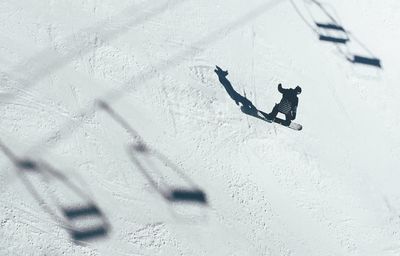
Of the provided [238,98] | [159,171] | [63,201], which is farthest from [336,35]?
[63,201]

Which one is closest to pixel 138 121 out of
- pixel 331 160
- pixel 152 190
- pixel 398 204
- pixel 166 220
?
pixel 152 190

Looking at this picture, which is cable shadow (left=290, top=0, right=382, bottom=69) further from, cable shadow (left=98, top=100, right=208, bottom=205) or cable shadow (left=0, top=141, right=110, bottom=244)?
cable shadow (left=0, top=141, right=110, bottom=244)

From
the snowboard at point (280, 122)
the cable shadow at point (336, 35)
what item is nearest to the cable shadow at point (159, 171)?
the snowboard at point (280, 122)

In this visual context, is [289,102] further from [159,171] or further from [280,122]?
[159,171]

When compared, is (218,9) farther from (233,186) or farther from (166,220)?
(166,220)

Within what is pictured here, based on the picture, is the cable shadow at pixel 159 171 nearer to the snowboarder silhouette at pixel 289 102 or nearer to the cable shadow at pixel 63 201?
the cable shadow at pixel 63 201

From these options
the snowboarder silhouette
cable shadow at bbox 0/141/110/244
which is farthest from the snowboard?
cable shadow at bbox 0/141/110/244
